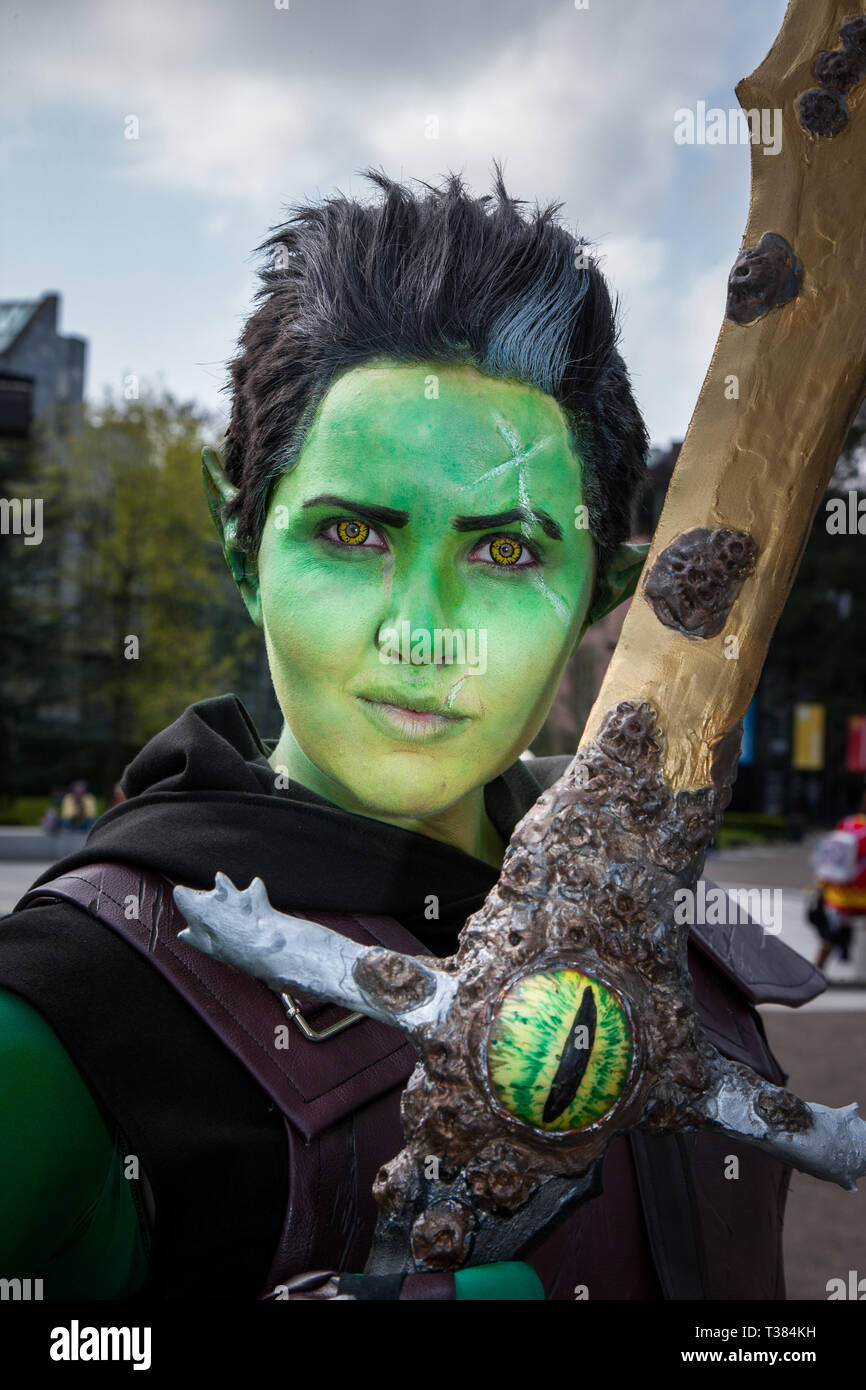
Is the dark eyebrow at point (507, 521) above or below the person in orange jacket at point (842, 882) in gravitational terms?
above

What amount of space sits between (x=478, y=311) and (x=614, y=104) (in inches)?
10.7

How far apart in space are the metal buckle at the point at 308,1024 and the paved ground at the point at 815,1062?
576 millimetres

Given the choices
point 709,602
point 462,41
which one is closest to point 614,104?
point 462,41

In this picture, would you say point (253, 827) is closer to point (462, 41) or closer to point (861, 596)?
point (462, 41)

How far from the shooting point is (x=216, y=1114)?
1010 mm

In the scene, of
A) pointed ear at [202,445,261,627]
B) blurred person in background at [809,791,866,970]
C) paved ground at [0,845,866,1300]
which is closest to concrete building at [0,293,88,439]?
pointed ear at [202,445,261,627]

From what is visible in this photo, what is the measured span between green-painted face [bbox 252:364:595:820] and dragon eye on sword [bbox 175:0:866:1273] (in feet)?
0.34

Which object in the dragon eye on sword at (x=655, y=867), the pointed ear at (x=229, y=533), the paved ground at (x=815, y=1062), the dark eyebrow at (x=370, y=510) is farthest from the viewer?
the paved ground at (x=815, y=1062)

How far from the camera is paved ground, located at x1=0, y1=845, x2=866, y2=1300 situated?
9.14 feet

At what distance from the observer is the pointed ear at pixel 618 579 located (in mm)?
1190

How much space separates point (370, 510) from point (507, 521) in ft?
0.39

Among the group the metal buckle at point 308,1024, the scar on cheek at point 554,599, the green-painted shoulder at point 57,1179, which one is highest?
the scar on cheek at point 554,599

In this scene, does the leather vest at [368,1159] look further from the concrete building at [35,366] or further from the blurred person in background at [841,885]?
the blurred person in background at [841,885]

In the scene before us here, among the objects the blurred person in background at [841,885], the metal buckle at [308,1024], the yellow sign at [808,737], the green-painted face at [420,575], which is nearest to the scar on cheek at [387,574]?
the green-painted face at [420,575]
